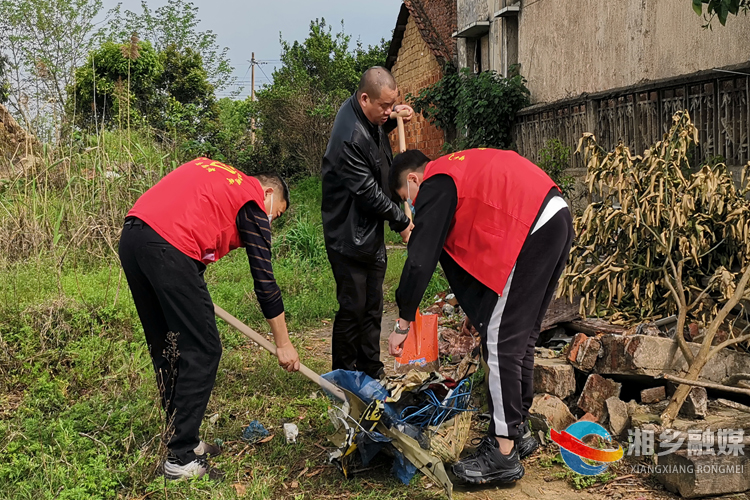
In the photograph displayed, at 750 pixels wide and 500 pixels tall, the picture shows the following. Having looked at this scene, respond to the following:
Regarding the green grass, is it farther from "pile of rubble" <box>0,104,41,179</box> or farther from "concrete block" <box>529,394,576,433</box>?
"concrete block" <box>529,394,576,433</box>

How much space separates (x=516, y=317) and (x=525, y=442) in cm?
90

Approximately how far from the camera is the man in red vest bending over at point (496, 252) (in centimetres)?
313

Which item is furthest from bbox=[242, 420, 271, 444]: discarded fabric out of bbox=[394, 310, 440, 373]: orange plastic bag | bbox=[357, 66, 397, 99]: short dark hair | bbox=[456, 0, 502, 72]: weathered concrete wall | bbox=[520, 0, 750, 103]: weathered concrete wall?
bbox=[456, 0, 502, 72]: weathered concrete wall

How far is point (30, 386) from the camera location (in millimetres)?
4379

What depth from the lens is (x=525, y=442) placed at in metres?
3.63

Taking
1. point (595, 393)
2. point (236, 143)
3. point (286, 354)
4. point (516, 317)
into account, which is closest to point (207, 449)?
point (286, 354)

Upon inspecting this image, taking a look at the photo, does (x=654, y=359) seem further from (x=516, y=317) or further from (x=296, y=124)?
(x=296, y=124)

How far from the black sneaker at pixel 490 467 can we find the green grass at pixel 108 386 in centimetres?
19

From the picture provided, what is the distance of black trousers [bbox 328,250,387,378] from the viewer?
14.3 feet

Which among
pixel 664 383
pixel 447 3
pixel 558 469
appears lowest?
pixel 558 469

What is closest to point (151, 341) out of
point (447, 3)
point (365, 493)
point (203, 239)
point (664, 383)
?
point (203, 239)

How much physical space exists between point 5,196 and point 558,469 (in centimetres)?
598

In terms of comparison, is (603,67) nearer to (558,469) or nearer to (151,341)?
(558,469)

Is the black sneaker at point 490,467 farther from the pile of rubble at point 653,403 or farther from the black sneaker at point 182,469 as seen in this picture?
the black sneaker at point 182,469
